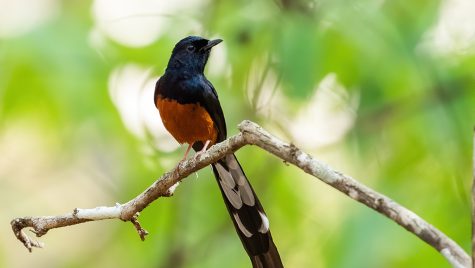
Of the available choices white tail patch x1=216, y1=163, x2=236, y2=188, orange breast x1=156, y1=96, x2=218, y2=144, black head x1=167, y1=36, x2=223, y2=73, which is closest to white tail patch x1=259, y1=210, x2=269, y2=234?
white tail patch x1=216, y1=163, x2=236, y2=188

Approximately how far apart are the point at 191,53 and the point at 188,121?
55cm

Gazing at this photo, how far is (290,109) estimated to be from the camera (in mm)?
5305

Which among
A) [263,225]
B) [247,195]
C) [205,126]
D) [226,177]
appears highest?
[205,126]

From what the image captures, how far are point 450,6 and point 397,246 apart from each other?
1404 mm

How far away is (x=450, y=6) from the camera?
4.38m

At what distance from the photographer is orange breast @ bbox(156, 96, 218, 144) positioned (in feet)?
13.0

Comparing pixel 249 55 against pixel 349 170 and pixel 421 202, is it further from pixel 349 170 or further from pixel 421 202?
pixel 421 202

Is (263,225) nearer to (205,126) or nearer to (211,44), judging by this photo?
(205,126)

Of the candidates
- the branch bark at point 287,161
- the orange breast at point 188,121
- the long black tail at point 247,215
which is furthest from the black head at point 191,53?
the branch bark at point 287,161

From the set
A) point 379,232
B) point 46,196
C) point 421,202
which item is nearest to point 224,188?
point 379,232

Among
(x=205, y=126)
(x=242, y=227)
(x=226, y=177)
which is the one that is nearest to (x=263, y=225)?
(x=242, y=227)

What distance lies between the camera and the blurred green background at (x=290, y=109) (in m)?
3.98

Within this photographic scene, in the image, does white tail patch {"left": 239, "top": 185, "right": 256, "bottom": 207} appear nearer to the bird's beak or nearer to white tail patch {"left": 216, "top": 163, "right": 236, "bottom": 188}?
white tail patch {"left": 216, "top": 163, "right": 236, "bottom": 188}

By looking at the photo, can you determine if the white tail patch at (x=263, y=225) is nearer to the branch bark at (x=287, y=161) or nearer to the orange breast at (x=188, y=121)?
the branch bark at (x=287, y=161)
